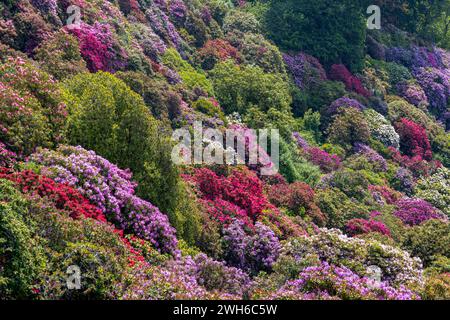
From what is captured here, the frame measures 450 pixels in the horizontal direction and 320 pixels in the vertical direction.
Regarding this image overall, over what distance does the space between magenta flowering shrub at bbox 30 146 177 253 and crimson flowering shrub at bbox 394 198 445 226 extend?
12638 millimetres

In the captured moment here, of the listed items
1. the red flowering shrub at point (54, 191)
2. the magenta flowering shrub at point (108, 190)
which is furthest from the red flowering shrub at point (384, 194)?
the red flowering shrub at point (54, 191)

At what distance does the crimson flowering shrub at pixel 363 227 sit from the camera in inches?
824

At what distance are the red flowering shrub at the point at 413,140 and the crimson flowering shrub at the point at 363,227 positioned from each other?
1206cm

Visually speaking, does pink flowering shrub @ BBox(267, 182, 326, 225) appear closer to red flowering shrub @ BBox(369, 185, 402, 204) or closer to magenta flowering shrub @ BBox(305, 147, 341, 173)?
red flowering shrub @ BBox(369, 185, 402, 204)

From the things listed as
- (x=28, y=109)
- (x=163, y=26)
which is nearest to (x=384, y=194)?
(x=163, y=26)

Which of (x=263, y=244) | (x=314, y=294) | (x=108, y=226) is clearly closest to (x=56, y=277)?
(x=108, y=226)

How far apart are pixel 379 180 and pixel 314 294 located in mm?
16484

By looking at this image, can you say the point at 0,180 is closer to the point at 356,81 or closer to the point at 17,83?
the point at 17,83

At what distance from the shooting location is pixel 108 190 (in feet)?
45.5

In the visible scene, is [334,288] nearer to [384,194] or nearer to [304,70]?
[384,194]

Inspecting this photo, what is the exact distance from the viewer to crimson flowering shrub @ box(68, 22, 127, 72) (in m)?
21.2

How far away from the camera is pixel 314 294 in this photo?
11.7 meters

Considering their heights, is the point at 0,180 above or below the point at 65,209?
above

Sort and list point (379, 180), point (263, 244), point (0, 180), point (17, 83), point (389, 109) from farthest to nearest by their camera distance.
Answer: point (389, 109), point (379, 180), point (263, 244), point (17, 83), point (0, 180)
